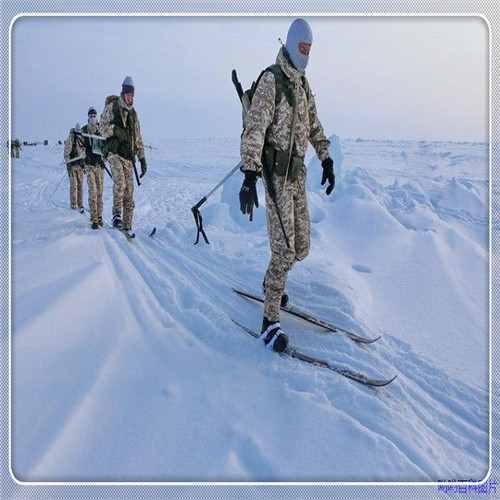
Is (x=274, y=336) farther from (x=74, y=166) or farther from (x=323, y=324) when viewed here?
(x=74, y=166)

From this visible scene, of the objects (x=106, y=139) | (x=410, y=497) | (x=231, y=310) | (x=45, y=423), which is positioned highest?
(x=106, y=139)

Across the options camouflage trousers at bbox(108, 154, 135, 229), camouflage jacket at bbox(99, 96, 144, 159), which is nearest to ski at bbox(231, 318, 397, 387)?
camouflage trousers at bbox(108, 154, 135, 229)

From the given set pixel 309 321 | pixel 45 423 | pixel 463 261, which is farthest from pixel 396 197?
pixel 45 423

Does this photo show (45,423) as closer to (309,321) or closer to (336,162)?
(309,321)

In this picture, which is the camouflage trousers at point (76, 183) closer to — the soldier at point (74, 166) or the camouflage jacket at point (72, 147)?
the soldier at point (74, 166)

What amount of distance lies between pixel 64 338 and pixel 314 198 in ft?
23.7

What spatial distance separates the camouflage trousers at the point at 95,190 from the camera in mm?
7199

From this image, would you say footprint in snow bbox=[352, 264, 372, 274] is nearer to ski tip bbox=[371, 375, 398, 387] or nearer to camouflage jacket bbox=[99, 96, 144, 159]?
ski tip bbox=[371, 375, 398, 387]

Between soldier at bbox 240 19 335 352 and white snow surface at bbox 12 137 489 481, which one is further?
soldier at bbox 240 19 335 352

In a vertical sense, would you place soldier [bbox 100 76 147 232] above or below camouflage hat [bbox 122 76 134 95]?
below

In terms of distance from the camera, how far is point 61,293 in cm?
369

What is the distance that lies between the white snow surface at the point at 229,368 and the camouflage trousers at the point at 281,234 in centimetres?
43

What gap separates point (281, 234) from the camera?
3406 millimetres

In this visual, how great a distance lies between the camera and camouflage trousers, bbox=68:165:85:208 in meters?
10.5
